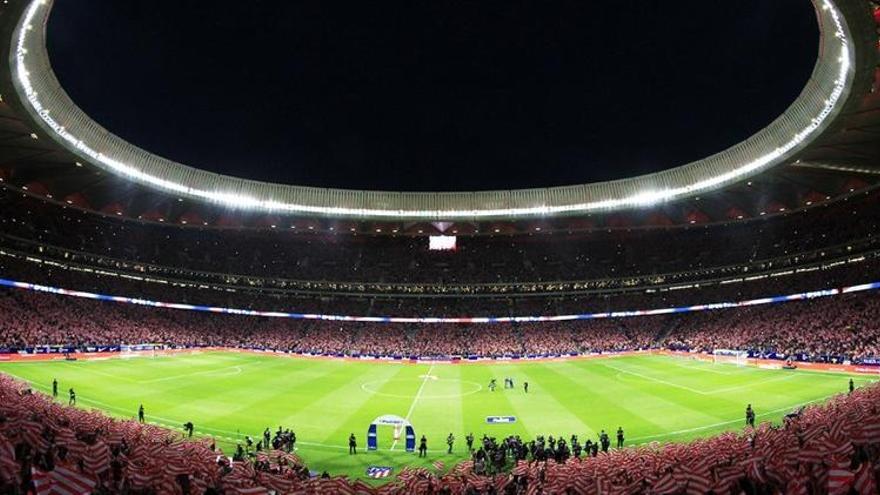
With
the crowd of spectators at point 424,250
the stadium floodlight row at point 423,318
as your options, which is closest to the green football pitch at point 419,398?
the stadium floodlight row at point 423,318

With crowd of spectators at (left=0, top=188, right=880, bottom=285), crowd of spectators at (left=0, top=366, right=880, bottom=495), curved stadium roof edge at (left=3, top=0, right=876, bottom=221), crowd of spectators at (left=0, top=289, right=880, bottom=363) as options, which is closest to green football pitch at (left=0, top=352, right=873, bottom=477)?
crowd of spectators at (left=0, top=289, right=880, bottom=363)

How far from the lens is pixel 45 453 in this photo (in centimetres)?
1177

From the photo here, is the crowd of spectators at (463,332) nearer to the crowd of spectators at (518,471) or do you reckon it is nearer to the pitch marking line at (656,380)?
the pitch marking line at (656,380)

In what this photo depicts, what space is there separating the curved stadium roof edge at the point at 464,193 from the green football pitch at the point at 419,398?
1662cm

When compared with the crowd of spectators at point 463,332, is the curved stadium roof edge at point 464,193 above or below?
above

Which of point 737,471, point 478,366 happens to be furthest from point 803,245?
point 737,471

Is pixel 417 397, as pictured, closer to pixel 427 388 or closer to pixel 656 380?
pixel 427 388

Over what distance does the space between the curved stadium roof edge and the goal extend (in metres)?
15.8

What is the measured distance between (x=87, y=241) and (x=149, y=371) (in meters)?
29.9

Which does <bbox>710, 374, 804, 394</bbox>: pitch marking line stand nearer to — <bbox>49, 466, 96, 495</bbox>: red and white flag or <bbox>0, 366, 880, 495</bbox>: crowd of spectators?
<bbox>0, 366, 880, 495</bbox>: crowd of spectators

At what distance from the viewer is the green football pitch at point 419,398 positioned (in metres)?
27.8

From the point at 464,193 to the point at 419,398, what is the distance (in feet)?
123

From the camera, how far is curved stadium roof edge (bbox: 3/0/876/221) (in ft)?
92.5

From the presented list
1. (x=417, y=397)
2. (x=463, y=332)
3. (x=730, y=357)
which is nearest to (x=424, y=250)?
(x=463, y=332)
